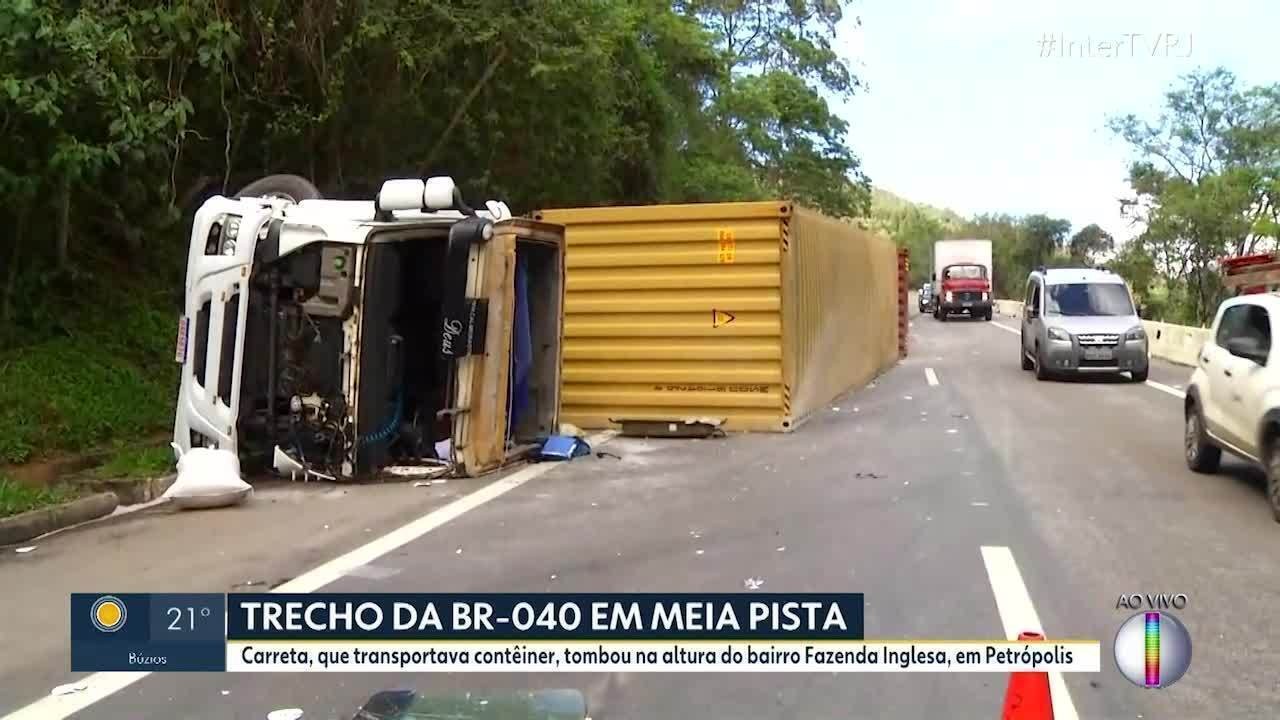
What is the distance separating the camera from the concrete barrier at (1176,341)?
2300cm

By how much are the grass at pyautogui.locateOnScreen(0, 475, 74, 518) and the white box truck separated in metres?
42.1

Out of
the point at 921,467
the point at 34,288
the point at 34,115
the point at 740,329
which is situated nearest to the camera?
the point at 34,115

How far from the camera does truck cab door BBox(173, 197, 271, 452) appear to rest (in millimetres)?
9266

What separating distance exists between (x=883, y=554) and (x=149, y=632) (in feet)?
14.0

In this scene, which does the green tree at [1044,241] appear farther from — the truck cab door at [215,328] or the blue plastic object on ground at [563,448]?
the truck cab door at [215,328]

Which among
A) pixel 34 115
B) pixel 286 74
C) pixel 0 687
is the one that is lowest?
pixel 0 687

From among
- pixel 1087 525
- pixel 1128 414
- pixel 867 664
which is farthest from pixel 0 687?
pixel 1128 414

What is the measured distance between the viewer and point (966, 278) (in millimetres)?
46656

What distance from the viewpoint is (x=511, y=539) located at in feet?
24.4

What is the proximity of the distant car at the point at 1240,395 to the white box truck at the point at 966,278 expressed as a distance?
37.4m

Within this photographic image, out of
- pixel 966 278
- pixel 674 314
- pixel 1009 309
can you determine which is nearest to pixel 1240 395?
pixel 674 314

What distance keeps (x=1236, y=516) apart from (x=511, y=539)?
531cm

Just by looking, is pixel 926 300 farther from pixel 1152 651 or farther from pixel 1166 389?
pixel 1152 651

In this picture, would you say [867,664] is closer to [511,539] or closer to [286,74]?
[511,539]
